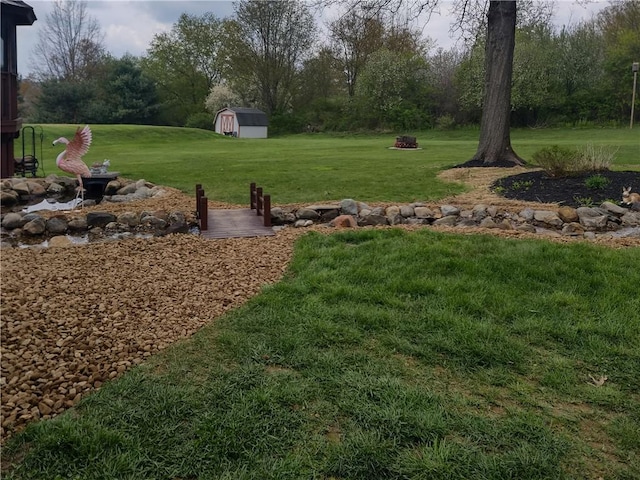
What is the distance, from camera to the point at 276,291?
4188 mm

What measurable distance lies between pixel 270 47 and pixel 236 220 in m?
35.2

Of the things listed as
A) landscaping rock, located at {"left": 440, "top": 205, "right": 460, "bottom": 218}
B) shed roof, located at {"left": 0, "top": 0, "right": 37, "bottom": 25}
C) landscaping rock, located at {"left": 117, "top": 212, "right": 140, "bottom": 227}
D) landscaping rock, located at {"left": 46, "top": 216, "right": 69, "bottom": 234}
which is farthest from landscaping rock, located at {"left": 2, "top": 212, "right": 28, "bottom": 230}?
shed roof, located at {"left": 0, "top": 0, "right": 37, "bottom": 25}

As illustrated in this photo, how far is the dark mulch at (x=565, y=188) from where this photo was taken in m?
7.93

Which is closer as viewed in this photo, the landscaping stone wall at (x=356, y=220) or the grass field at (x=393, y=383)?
the grass field at (x=393, y=383)

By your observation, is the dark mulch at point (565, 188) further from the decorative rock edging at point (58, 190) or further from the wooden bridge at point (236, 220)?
the decorative rock edging at point (58, 190)

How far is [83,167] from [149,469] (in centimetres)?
744

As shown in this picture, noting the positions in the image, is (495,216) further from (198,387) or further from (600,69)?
(600,69)

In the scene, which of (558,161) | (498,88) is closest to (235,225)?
(558,161)

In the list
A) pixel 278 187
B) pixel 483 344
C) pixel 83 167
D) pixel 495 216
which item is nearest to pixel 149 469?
pixel 483 344

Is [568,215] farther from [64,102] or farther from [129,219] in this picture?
[64,102]

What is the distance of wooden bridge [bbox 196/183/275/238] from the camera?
6469 mm

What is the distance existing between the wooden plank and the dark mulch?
4259mm

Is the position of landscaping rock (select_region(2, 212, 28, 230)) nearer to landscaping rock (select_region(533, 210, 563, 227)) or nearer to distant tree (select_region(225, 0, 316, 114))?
landscaping rock (select_region(533, 210, 563, 227))

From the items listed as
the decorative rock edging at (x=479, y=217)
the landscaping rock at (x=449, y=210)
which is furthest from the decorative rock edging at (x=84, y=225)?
the landscaping rock at (x=449, y=210)
